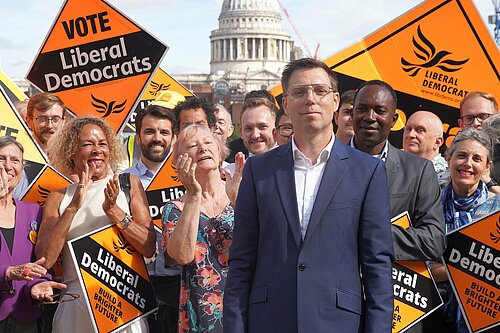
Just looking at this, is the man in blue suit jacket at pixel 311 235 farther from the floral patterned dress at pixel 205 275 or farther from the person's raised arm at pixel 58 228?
the person's raised arm at pixel 58 228

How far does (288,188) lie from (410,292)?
3.53 ft

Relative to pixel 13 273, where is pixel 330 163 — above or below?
above

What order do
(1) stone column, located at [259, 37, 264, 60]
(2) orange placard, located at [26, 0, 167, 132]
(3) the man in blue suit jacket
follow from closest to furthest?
1. (3) the man in blue suit jacket
2. (2) orange placard, located at [26, 0, 167, 132]
3. (1) stone column, located at [259, 37, 264, 60]

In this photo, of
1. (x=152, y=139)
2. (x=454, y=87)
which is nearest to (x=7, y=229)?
(x=152, y=139)

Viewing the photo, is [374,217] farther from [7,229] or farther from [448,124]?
[448,124]

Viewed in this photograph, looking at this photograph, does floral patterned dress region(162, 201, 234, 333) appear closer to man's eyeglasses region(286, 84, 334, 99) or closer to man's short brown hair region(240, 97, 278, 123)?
man's eyeglasses region(286, 84, 334, 99)

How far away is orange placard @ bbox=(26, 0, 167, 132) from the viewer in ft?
21.8

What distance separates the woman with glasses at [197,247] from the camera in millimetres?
4699

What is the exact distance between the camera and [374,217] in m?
3.80

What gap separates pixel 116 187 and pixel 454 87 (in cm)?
301

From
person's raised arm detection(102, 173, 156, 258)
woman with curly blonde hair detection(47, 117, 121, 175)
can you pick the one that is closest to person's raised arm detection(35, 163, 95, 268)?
person's raised arm detection(102, 173, 156, 258)

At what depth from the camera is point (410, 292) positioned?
460 centimetres

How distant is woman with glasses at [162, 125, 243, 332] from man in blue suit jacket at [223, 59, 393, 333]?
2.51 ft

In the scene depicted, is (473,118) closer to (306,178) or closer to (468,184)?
(468,184)
